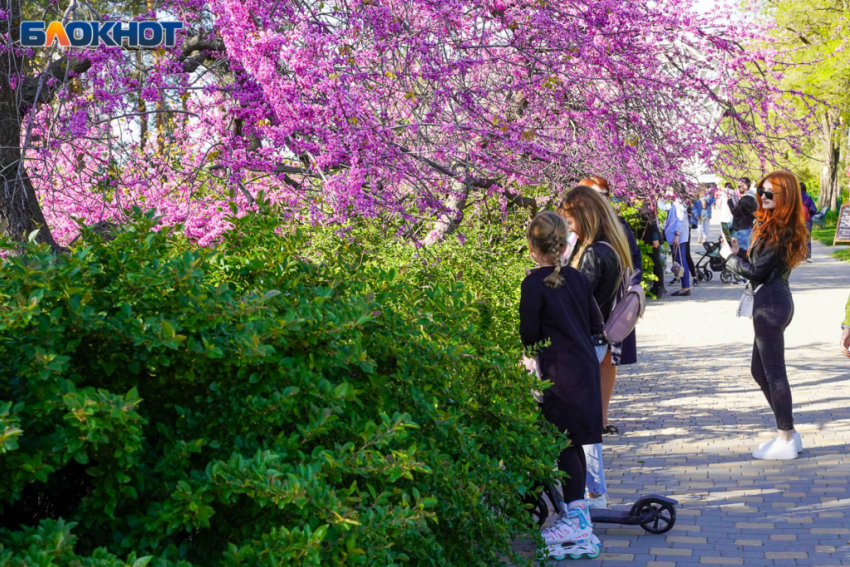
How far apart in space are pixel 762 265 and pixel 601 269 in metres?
1.36

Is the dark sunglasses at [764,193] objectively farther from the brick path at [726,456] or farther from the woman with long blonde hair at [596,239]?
the brick path at [726,456]

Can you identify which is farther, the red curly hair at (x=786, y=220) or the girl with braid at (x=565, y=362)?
the red curly hair at (x=786, y=220)

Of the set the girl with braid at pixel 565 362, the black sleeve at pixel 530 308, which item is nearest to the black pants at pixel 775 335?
the girl with braid at pixel 565 362

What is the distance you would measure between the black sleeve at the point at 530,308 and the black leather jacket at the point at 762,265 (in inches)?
88.1

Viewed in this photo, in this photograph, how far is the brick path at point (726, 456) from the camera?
4.79m

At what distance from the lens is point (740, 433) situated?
23.4 ft

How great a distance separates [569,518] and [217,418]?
7.79 ft

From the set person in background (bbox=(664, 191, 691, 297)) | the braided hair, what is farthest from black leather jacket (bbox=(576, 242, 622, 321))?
person in background (bbox=(664, 191, 691, 297))

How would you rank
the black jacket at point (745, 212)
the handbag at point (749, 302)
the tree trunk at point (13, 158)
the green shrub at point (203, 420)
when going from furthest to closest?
1. the black jacket at point (745, 212)
2. the tree trunk at point (13, 158)
3. the handbag at point (749, 302)
4. the green shrub at point (203, 420)

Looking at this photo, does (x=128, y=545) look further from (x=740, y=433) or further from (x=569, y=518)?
(x=740, y=433)

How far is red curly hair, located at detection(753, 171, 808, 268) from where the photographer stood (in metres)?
6.21

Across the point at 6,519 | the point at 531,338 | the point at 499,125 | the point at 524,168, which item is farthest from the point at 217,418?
the point at 524,168

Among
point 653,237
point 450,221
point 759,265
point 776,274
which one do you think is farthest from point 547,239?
point 653,237

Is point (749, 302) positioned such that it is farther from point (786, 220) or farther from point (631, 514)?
point (631, 514)
